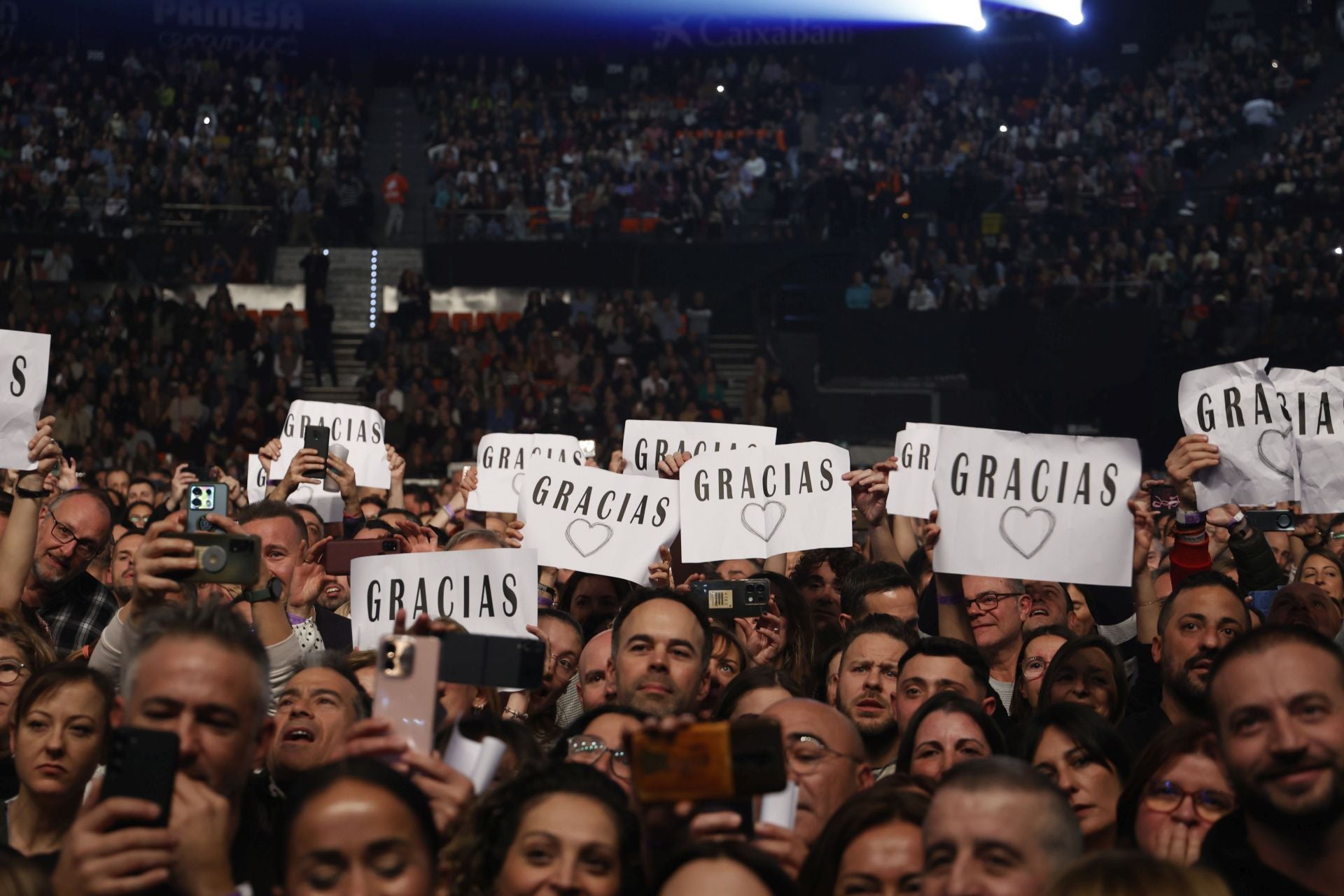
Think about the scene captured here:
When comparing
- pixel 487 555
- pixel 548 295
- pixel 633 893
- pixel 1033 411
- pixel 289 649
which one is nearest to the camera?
pixel 633 893

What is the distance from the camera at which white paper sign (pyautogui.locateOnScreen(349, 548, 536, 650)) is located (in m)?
5.28

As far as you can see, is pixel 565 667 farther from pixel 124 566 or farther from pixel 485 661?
pixel 485 661

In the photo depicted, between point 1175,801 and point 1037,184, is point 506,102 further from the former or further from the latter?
point 1175,801

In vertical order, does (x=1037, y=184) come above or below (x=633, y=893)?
above

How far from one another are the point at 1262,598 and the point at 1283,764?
298 centimetres

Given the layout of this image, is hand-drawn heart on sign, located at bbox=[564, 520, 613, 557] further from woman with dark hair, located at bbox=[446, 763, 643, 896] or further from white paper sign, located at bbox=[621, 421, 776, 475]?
woman with dark hair, located at bbox=[446, 763, 643, 896]

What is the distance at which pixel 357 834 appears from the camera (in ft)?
9.39

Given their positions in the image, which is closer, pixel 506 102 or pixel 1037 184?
pixel 1037 184

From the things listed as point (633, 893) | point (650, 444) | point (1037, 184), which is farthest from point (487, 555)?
point (1037, 184)

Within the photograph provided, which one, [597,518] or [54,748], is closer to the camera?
[54,748]

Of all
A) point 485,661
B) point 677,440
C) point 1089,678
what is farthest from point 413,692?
point 677,440

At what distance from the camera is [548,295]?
73.3 ft

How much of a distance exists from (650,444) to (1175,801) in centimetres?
496

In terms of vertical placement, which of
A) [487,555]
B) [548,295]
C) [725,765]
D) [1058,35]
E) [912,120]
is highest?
[1058,35]
